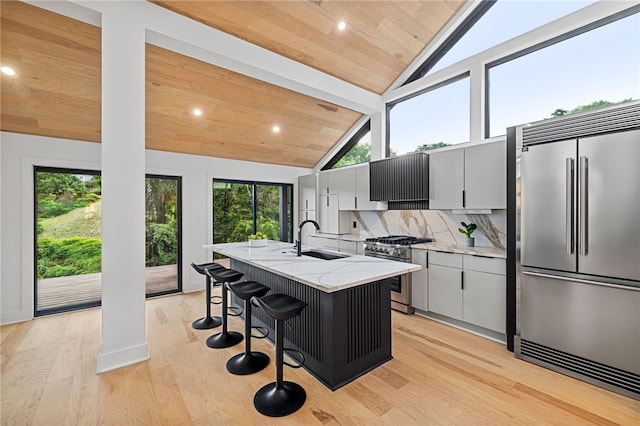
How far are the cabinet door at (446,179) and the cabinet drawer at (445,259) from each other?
2.10ft

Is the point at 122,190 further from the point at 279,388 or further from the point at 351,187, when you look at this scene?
the point at 351,187

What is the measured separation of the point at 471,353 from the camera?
2756 millimetres

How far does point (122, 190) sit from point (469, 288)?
3.61 metres

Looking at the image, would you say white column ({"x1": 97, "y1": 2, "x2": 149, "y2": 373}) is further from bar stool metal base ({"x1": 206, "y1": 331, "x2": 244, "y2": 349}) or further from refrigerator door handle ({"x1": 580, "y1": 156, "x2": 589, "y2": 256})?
refrigerator door handle ({"x1": 580, "y1": 156, "x2": 589, "y2": 256})

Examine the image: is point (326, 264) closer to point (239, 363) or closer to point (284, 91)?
point (239, 363)

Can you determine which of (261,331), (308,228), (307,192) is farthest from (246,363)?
(307,192)

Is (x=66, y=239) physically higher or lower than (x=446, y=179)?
lower

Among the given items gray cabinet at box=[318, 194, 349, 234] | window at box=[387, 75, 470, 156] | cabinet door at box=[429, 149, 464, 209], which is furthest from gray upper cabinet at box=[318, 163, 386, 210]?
cabinet door at box=[429, 149, 464, 209]

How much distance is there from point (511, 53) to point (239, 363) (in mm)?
4520

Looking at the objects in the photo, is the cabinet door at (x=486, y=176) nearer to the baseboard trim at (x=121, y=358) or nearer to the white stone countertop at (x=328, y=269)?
the white stone countertop at (x=328, y=269)

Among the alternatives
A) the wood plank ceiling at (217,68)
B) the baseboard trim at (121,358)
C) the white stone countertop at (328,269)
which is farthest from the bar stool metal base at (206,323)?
the wood plank ceiling at (217,68)

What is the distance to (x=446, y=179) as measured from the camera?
373 centimetres

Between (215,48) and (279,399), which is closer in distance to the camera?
(279,399)

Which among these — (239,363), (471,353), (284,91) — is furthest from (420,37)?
(239,363)
